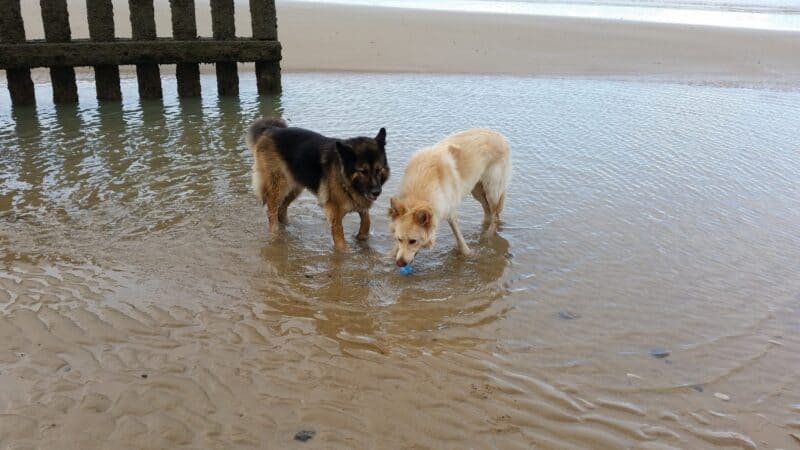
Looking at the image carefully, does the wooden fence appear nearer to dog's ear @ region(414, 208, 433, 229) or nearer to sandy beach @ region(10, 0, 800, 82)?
sandy beach @ region(10, 0, 800, 82)

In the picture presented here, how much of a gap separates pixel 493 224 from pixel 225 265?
3017 millimetres

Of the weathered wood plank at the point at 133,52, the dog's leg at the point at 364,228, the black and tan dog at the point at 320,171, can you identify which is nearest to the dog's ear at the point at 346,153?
the black and tan dog at the point at 320,171

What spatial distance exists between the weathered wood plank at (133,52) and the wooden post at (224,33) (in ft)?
0.79

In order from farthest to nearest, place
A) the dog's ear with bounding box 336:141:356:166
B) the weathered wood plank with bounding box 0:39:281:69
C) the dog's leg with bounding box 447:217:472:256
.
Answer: the weathered wood plank with bounding box 0:39:281:69 < the dog's leg with bounding box 447:217:472:256 < the dog's ear with bounding box 336:141:356:166

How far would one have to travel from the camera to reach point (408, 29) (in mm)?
21375

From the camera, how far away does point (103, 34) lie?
11578 millimetres

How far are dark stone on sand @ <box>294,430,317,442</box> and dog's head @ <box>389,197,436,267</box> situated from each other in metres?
2.18

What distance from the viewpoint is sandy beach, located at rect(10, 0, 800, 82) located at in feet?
54.4

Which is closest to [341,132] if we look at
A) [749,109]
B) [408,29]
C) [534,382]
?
[534,382]

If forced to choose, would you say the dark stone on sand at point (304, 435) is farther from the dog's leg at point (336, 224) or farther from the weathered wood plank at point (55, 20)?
the weathered wood plank at point (55, 20)

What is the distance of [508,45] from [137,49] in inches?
480

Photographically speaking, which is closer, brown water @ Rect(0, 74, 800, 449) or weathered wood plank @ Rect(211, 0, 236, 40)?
brown water @ Rect(0, 74, 800, 449)

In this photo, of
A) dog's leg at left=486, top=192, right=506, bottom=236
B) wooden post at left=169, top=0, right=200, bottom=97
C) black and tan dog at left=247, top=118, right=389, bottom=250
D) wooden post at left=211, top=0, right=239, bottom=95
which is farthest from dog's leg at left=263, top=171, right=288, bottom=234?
wooden post at left=169, top=0, right=200, bottom=97

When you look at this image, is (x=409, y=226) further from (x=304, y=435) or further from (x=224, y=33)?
(x=224, y=33)
